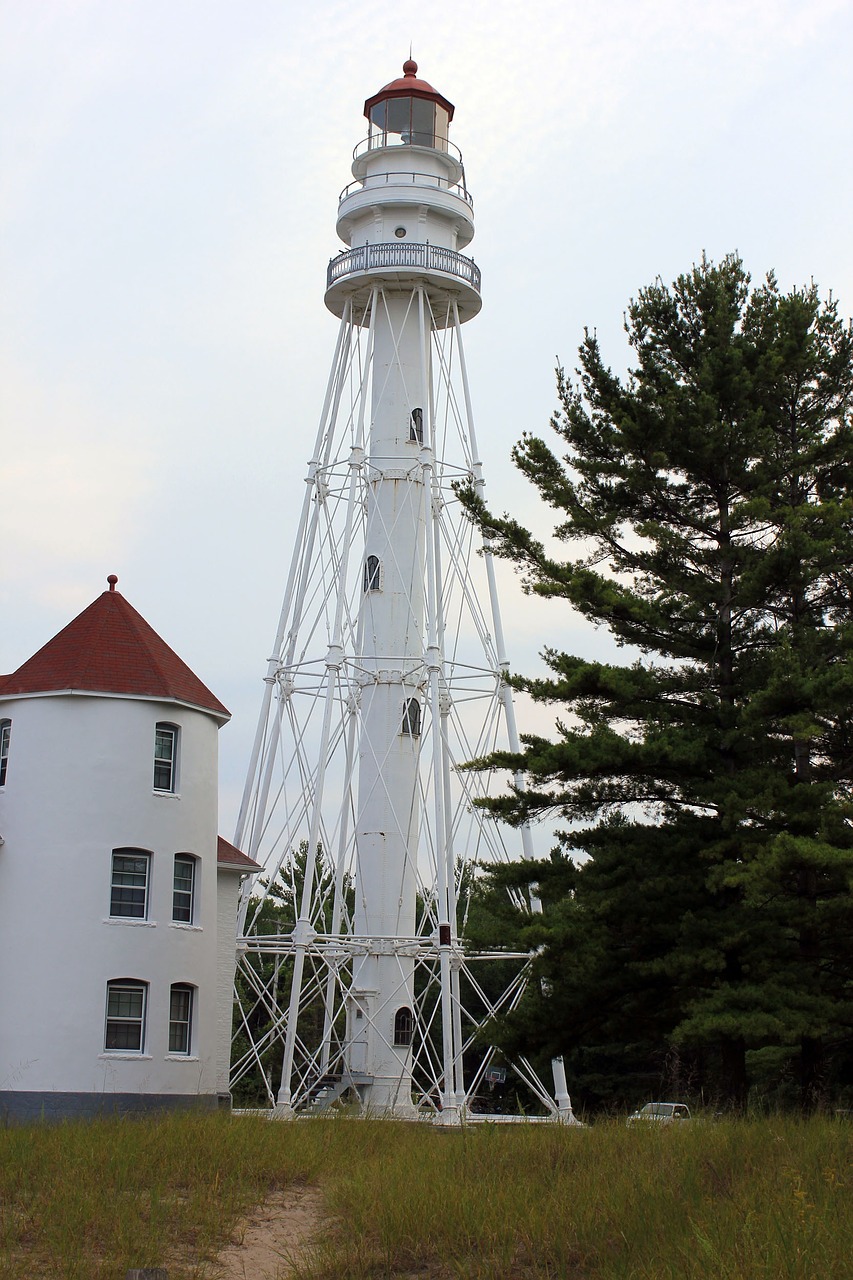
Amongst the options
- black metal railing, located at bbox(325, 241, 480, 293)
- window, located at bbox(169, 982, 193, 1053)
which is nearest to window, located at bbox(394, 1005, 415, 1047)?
window, located at bbox(169, 982, 193, 1053)

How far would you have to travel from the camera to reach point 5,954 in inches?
1038

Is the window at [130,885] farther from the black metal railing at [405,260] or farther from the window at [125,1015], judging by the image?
the black metal railing at [405,260]

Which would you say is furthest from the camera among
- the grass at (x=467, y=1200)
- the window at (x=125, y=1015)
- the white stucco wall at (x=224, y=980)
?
the white stucco wall at (x=224, y=980)

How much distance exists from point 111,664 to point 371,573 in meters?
8.74

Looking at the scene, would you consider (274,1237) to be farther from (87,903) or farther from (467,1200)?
(87,903)

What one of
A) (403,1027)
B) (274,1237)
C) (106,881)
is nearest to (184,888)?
(106,881)

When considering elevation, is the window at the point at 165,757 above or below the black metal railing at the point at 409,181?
below

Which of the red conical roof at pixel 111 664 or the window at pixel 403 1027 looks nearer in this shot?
the red conical roof at pixel 111 664

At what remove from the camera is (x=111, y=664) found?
28.2 metres

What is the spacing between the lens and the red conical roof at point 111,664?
27.7m

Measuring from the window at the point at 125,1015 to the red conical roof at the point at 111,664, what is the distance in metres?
5.37

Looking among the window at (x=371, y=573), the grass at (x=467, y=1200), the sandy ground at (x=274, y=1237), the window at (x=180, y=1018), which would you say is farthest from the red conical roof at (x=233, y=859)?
the sandy ground at (x=274, y=1237)

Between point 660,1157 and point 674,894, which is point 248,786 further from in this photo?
point 660,1157

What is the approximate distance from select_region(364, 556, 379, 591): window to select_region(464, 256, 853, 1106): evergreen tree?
976 cm
